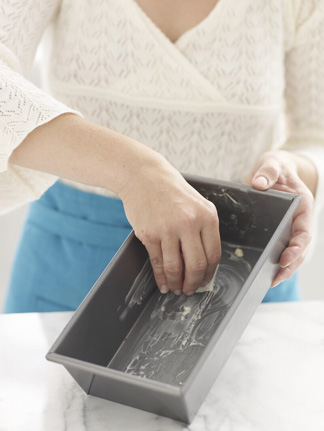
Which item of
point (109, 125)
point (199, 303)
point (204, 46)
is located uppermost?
point (204, 46)

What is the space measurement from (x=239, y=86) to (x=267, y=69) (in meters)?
0.05

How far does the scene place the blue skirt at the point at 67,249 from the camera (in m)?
1.04

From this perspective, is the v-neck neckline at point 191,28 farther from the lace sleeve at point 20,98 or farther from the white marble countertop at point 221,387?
the white marble countertop at point 221,387

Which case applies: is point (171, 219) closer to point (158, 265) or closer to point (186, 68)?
point (158, 265)

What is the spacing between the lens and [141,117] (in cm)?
99

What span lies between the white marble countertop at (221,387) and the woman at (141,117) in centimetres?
9

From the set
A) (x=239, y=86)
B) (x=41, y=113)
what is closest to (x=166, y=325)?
(x=41, y=113)

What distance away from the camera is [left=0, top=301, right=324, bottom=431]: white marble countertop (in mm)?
630

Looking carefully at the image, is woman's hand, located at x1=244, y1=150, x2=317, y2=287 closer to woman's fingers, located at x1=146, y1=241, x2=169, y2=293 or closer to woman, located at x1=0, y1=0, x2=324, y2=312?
woman, located at x1=0, y1=0, x2=324, y2=312

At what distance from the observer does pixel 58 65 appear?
3.28 ft

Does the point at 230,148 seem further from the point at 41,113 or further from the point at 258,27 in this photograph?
the point at 41,113

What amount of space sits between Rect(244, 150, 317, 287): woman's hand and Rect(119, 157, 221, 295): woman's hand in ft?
0.30

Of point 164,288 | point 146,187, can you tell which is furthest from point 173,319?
Result: point 146,187

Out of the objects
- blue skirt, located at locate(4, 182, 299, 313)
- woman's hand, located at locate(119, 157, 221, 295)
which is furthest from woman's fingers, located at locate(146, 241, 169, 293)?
blue skirt, located at locate(4, 182, 299, 313)
